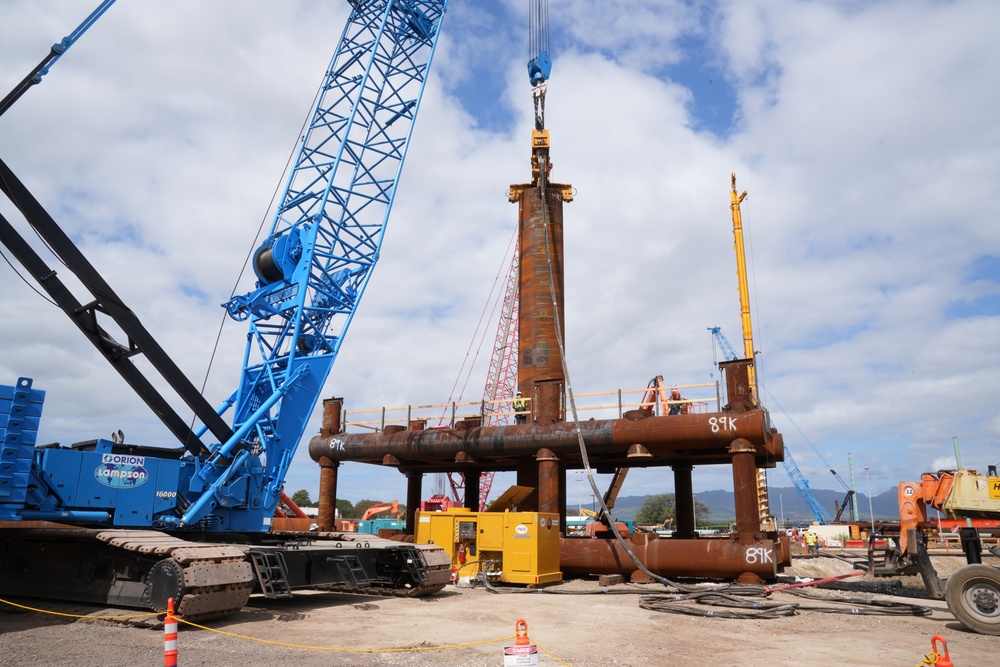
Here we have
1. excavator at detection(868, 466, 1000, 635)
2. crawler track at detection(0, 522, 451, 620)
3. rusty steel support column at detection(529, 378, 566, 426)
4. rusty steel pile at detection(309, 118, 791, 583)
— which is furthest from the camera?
rusty steel support column at detection(529, 378, 566, 426)

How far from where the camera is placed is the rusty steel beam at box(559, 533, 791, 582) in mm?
18578

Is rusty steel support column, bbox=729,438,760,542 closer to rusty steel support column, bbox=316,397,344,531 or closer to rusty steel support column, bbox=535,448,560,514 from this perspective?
rusty steel support column, bbox=535,448,560,514

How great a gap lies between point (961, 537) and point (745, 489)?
18.9 feet

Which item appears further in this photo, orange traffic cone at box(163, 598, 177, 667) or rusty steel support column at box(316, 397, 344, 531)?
rusty steel support column at box(316, 397, 344, 531)

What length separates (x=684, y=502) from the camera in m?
26.2

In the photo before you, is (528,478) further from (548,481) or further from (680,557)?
(680,557)

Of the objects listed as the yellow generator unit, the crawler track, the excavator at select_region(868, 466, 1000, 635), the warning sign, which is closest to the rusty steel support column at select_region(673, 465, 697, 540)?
the yellow generator unit

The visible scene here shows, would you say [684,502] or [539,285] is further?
[539,285]

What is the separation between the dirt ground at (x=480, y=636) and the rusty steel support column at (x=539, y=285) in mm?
12382

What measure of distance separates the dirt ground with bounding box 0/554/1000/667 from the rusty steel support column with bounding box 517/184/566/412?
12.4 metres

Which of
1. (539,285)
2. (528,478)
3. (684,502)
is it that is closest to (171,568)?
(528,478)

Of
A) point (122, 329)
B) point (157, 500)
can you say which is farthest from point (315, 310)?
point (157, 500)

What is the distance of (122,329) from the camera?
15.4m

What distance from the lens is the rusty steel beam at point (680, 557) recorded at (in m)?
18.6
